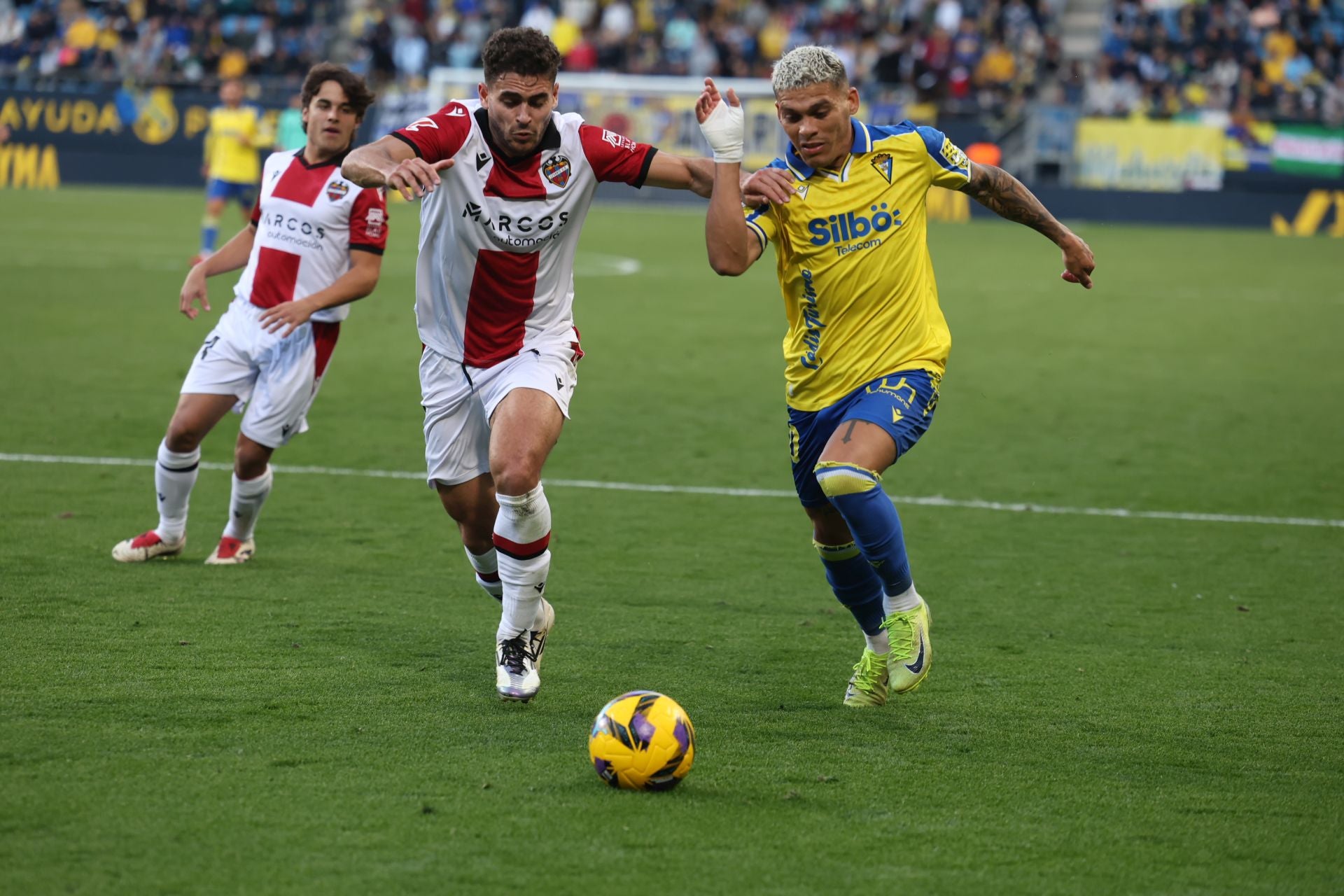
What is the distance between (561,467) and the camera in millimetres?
9773

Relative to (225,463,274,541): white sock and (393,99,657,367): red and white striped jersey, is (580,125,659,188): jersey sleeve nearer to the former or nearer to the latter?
(393,99,657,367): red and white striped jersey

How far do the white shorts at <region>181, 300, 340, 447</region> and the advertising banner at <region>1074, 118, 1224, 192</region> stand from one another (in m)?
24.9

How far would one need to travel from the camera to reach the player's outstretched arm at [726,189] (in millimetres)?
5074

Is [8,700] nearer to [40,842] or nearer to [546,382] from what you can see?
[40,842]

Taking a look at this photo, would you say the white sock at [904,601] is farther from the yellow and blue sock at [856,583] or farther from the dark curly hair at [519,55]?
the dark curly hair at [519,55]

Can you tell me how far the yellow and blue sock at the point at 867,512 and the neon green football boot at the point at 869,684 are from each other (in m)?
0.38

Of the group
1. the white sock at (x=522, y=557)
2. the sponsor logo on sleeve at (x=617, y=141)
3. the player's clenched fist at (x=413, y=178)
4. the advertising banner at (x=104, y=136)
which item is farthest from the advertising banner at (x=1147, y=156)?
the player's clenched fist at (x=413, y=178)

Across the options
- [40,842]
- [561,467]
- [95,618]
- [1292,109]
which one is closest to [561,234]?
[95,618]

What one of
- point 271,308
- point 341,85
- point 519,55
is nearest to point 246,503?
point 271,308

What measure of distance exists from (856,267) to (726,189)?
601 mm

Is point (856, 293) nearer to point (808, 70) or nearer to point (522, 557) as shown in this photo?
point (808, 70)

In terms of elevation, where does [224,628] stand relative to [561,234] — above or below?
below

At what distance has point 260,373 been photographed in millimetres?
7289

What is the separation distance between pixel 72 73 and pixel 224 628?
31.6 m
